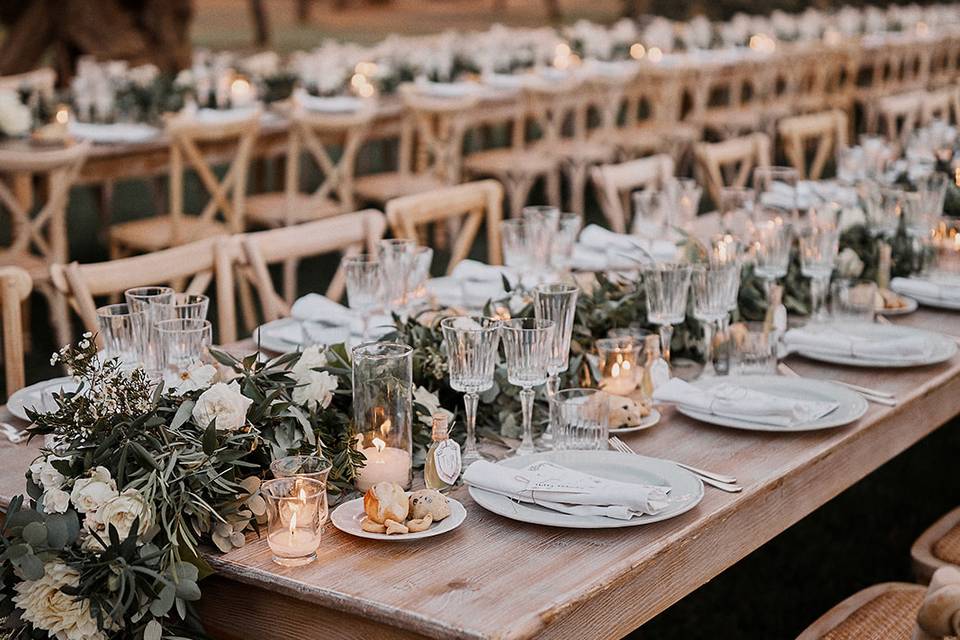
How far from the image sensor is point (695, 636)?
323cm

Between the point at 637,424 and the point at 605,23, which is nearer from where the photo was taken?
the point at 637,424

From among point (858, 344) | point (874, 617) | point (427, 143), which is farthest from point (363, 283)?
point (427, 143)

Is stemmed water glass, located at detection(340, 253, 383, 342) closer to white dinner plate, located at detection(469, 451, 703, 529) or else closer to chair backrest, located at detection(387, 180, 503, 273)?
white dinner plate, located at detection(469, 451, 703, 529)

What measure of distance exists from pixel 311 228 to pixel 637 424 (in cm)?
151

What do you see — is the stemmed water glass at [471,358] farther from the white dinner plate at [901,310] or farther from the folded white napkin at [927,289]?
the folded white napkin at [927,289]

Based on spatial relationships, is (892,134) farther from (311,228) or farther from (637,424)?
(637,424)

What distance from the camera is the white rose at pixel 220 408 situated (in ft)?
6.16

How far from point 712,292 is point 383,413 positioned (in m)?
0.80

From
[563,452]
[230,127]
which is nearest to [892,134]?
[230,127]

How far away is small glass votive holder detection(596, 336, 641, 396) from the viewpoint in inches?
92.4

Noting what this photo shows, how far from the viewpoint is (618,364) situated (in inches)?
92.7

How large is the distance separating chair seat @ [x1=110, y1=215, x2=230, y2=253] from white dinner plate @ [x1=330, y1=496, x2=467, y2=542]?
137 inches

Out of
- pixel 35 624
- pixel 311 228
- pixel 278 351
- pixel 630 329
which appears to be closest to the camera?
pixel 35 624

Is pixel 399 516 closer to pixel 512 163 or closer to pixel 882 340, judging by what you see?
pixel 882 340
